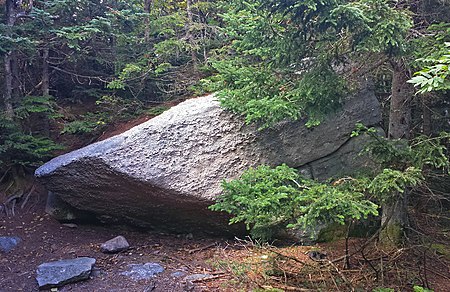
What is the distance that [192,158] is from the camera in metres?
5.71

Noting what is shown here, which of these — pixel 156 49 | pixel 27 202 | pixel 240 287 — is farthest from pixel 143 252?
pixel 156 49

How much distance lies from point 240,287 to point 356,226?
2.46 metres

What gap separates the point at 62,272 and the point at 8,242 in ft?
5.84

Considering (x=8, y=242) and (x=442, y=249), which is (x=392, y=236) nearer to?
(x=442, y=249)

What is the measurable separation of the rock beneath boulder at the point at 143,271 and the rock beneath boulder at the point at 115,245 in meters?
0.64

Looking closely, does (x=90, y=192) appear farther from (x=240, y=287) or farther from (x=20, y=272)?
(x=240, y=287)

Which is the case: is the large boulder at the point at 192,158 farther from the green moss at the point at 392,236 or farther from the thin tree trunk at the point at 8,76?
the thin tree trunk at the point at 8,76

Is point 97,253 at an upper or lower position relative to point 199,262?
upper

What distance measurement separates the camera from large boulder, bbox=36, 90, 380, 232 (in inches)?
218

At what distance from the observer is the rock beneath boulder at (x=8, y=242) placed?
556 centimetres

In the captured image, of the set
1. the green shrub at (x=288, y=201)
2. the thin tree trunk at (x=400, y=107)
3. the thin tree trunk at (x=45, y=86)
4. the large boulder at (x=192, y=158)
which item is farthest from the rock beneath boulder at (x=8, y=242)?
the thin tree trunk at (x=400, y=107)

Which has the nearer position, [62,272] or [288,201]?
[288,201]

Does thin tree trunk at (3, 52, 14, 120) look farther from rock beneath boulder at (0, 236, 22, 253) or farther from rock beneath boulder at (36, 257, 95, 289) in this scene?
rock beneath boulder at (36, 257, 95, 289)

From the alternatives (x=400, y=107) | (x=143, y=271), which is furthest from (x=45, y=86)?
(x=400, y=107)
